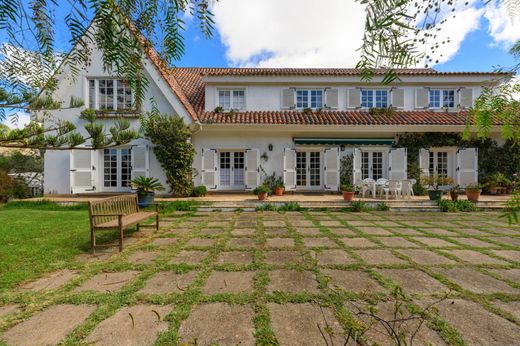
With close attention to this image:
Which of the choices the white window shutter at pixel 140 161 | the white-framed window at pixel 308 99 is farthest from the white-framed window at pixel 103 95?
the white-framed window at pixel 308 99

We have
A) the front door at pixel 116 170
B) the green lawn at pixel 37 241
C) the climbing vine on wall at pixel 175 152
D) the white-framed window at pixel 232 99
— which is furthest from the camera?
the white-framed window at pixel 232 99

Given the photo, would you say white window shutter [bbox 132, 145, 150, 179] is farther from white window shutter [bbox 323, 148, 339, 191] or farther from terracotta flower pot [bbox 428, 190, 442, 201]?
terracotta flower pot [bbox 428, 190, 442, 201]

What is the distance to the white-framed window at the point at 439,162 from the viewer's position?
497 inches

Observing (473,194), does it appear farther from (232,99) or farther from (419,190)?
(232,99)

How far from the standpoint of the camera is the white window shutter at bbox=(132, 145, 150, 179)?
1152 cm

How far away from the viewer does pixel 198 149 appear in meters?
12.4

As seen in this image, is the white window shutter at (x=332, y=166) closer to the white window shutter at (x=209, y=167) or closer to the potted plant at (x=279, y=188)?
the potted plant at (x=279, y=188)

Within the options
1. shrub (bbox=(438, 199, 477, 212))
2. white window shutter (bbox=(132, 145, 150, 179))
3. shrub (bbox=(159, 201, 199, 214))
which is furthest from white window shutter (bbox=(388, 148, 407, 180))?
white window shutter (bbox=(132, 145, 150, 179))

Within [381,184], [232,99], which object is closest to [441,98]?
[381,184]

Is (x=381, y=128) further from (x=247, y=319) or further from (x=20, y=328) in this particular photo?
(x=20, y=328)

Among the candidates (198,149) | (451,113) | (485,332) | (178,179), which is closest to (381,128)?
(451,113)

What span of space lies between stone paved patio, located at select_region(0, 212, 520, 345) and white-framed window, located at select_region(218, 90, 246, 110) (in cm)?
875

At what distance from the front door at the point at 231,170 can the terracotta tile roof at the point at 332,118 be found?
1700mm

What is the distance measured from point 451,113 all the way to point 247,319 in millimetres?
14836
